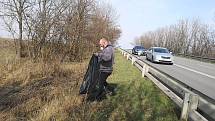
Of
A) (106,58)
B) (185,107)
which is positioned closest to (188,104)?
(185,107)

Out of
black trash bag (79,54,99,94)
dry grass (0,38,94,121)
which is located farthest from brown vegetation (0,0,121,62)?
black trash bag (79,54,99,94)

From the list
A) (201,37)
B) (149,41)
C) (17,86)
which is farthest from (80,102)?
(149,41)

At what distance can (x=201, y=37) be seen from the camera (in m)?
88.2

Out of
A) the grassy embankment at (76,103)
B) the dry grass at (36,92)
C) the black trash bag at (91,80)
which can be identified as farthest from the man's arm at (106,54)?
the dry grass at (36,92)

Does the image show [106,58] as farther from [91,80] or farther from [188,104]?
[188,104]

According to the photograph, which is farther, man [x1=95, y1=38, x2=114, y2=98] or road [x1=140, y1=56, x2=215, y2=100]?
road [x1=140, y1=56, x2=215, y2=100]

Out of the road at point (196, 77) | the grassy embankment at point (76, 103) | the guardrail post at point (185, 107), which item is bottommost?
the road at point (196, 77)

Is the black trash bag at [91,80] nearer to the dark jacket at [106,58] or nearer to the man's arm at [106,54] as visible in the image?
the dark jacket at [106,58]

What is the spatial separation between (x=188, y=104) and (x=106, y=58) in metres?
3.15

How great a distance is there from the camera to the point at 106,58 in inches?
378

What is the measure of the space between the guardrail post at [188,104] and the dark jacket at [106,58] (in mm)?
3026

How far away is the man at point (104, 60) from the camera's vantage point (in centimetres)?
960

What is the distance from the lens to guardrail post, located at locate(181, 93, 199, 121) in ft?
23.2

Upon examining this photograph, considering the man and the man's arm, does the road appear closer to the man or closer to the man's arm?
the man
